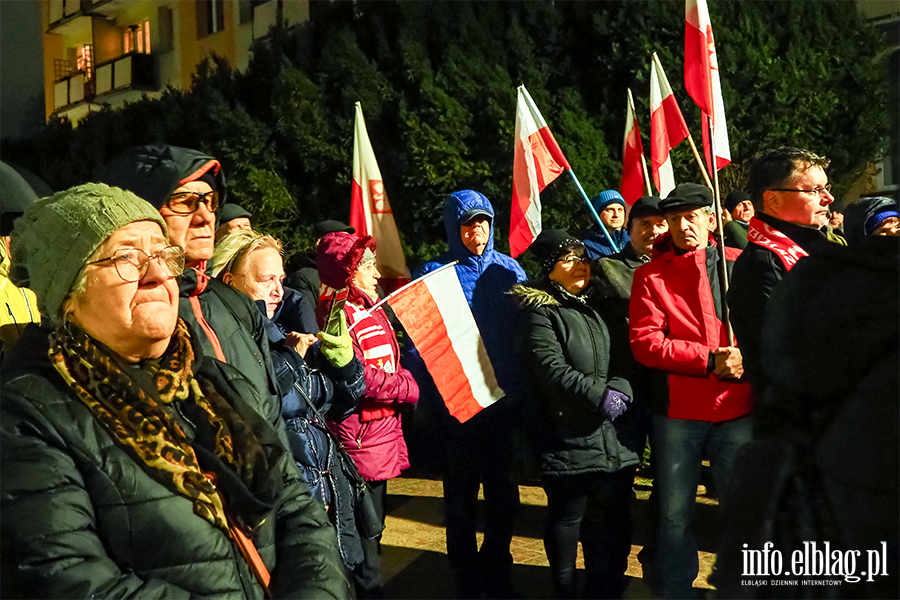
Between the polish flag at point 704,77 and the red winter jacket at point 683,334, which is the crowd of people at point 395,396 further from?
the polish flag at point 704,77

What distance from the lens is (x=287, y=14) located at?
61.9ft

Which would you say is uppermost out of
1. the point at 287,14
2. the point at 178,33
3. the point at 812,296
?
the point at 178,33

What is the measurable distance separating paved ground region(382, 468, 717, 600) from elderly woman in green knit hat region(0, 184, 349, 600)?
2644mm

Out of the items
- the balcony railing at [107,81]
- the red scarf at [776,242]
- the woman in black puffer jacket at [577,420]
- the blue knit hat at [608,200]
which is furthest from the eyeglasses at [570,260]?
the balcony railing at [107,81]

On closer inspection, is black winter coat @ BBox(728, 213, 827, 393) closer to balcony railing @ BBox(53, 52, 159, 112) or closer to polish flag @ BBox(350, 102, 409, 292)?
polish flag @ BBox(350, 102, 409, 292)

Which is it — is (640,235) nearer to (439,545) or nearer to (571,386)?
(571,386)

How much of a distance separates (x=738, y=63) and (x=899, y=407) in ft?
27.7

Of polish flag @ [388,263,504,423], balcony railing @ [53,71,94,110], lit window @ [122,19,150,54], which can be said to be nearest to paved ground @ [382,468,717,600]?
polish flag @ [388,263,504,423]

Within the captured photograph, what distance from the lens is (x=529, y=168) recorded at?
20.8ft

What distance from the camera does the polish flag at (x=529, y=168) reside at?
625cm

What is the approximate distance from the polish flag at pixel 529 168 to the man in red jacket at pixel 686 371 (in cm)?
191

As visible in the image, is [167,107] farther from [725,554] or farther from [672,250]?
[725,554]

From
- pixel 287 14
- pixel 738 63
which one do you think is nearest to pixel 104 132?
pixel 287 14

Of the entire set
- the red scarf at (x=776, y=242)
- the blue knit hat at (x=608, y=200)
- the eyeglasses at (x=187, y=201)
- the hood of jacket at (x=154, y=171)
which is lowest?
the red scarf at (x=776, y=242)
